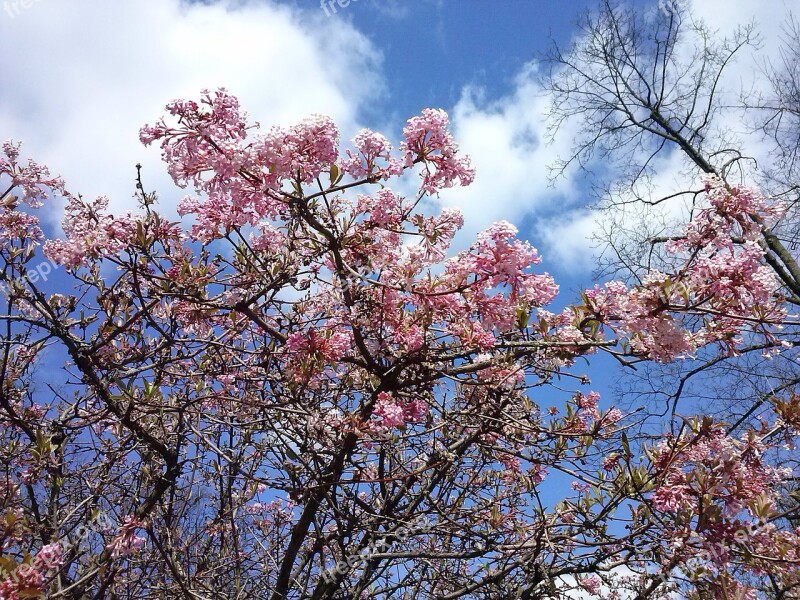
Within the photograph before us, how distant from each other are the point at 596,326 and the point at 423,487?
78.7 inches

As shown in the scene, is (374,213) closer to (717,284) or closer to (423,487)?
(717,284)

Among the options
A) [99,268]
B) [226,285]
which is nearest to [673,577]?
[226,285]

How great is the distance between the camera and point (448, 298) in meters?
3.08

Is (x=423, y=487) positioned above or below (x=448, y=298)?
below

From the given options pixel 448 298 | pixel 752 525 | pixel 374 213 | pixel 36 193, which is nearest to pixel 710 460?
pixel 752 525

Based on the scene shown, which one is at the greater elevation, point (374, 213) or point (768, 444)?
point (374, 213)

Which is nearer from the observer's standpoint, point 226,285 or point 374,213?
point 374,213

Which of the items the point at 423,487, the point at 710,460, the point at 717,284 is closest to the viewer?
the point at 717,284

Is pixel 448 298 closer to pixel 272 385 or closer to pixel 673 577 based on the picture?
pixel 272 385

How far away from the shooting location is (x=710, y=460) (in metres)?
3.18

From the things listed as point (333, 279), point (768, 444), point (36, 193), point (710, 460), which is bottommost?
point (710, 460)

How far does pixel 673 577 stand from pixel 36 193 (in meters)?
5.12

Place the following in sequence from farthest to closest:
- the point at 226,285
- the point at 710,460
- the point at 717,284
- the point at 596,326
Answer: the point at 226,285
the point at 710,460
the point at 596,326
the point at 717,284

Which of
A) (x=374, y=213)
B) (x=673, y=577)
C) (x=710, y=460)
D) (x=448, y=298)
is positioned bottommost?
(x=673, y=577)
